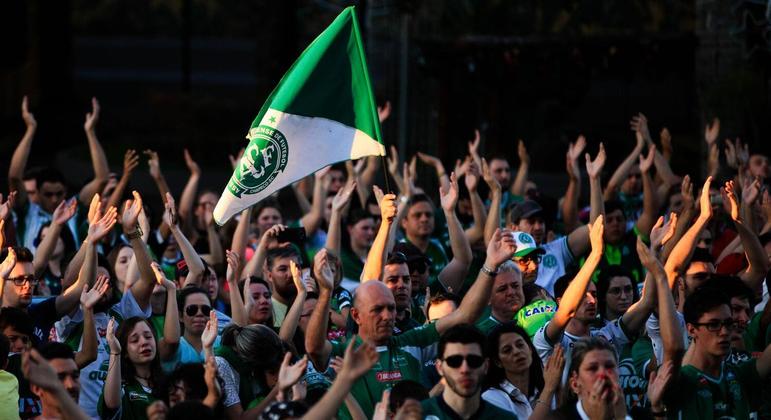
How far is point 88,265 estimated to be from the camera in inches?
355

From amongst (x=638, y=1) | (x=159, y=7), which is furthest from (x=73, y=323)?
(x=159, y=7)

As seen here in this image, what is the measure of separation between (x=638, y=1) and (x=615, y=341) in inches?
609

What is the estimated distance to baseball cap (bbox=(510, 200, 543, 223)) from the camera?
11.0 meters

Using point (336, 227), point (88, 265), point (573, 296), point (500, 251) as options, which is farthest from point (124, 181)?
point (573, 296)

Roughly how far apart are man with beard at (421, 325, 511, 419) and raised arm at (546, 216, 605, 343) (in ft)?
3.60

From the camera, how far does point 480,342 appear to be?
710cm

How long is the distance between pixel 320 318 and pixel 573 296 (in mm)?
1319

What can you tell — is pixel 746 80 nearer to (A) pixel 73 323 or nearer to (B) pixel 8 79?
(A) pixel 73 323

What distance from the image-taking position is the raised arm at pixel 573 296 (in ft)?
26.5

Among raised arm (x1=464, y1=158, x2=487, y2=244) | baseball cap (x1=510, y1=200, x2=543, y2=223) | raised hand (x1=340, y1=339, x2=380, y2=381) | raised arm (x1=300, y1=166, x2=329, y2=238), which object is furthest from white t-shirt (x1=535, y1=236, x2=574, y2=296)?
raised hand (x1=340, y1=339, x2=380, y2=381)

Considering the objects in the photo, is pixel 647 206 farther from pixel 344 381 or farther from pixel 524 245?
pixel 344 381

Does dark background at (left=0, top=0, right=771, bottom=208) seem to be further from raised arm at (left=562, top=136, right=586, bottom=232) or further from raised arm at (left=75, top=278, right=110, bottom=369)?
raised arm at (left=75, top=278, right=110, bottom=369)

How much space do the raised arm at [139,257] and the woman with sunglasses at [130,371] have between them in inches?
32.1

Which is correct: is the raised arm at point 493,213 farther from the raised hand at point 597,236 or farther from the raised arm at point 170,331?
the raised arm at point 170,331
